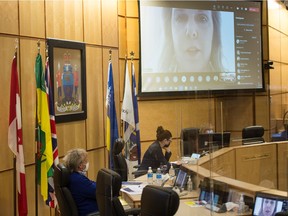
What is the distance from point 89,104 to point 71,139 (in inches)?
25.5

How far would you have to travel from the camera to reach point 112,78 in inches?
240

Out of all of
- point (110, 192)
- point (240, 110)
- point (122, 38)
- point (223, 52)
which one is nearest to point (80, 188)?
point (110, 192)

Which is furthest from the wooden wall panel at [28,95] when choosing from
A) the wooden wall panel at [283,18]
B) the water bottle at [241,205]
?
the wooden wall panel at [283,18]

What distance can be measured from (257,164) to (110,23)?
3.89 meters

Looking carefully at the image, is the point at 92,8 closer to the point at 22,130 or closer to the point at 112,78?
the point at 112,78

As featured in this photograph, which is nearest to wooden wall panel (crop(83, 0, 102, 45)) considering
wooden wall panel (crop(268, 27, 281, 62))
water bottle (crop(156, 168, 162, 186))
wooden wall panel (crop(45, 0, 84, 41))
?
wooden wall panel (crop(45, 0, 84, 41))

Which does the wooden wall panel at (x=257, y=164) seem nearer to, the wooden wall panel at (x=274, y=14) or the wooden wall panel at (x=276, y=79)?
the wooden wall panel at (x=276, y=79)

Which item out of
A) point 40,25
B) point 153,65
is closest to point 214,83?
point 153,65

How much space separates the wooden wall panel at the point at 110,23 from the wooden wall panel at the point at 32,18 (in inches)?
52.6

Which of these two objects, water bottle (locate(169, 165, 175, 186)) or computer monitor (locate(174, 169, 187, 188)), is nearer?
computer monitor (locate(174, 169, 187, 188))

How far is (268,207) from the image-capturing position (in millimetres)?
2643

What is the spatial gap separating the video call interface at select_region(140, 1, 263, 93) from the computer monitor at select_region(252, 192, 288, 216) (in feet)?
14.3

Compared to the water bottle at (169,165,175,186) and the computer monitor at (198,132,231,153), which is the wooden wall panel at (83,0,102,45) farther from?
the computer monitor at (198,132,231,153)

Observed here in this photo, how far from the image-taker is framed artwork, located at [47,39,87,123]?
544 centimetres
